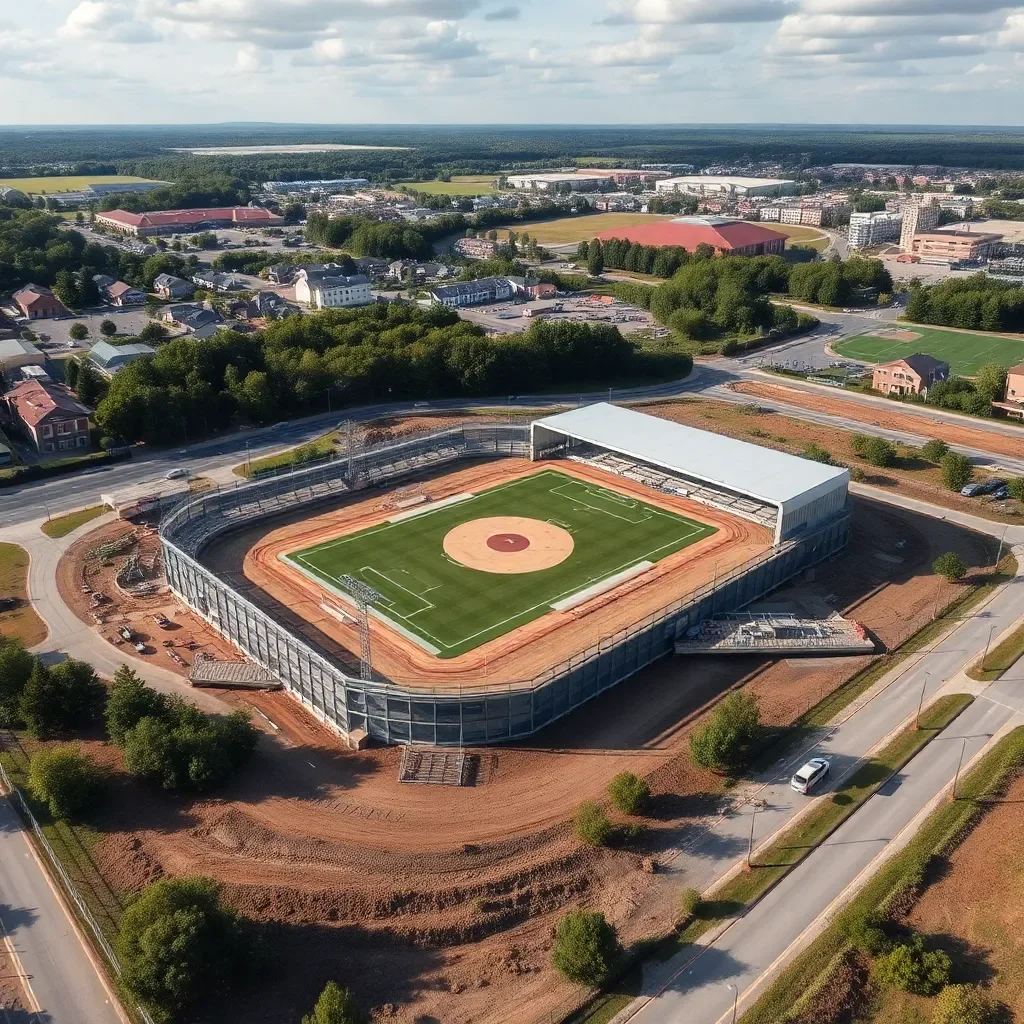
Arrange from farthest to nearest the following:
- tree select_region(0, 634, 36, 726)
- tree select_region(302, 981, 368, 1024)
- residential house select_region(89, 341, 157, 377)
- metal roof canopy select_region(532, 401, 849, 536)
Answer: residential house select_region(89, 341, 157, 377), metal roof canopy select_region(532, 401, 849, 536), tree select_region(0, 634, 36, 726), tree select_region(302, 981, 368, 1024)

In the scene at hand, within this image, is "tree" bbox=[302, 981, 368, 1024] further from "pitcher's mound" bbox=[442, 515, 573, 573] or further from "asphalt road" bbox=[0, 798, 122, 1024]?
"pitcher's mound" bbox=[442, 515, 573, 573]

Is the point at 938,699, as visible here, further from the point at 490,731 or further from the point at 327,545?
the point at 327,545

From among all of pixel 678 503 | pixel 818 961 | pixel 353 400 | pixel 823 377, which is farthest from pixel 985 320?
pixel 818 961

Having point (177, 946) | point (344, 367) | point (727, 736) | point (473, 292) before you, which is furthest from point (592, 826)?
point (473, 292)

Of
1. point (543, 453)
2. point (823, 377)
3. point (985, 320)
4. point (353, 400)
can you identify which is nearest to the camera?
point (543, 453)

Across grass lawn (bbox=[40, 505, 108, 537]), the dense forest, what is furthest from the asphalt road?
the dense forest

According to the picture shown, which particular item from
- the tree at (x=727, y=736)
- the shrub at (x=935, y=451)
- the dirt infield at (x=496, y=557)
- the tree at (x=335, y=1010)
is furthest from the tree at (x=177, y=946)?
the shrub at (x=935, y=451)
